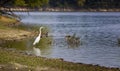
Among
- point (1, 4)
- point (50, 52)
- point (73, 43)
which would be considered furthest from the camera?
point (73, 43)

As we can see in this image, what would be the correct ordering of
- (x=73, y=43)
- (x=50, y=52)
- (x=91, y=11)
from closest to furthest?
(x=50, y=52)
(x=73, y=43)
(x=91, y=11)

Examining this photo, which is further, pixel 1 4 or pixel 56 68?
pixel 1 4

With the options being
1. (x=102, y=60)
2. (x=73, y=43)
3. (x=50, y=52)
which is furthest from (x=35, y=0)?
(x=73, y=43)

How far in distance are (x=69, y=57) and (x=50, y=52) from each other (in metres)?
3.32

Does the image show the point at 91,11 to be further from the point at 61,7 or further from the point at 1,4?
the point at 1,4

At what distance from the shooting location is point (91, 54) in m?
30.5

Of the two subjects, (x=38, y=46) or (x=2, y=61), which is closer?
(x=2, y=61)

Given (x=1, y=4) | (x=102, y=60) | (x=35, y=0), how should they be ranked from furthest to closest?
(x=35, y=0) → (x=102, y=60) → (x=1, y=4)

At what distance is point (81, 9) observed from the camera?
185 meters

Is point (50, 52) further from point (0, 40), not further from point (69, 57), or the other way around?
point (0, 40)

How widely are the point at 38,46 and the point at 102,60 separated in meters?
9.51

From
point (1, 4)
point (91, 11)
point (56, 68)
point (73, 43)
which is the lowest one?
point (91, 11)

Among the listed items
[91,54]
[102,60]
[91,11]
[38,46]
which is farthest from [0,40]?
[91,11]

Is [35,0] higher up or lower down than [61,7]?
higher up
